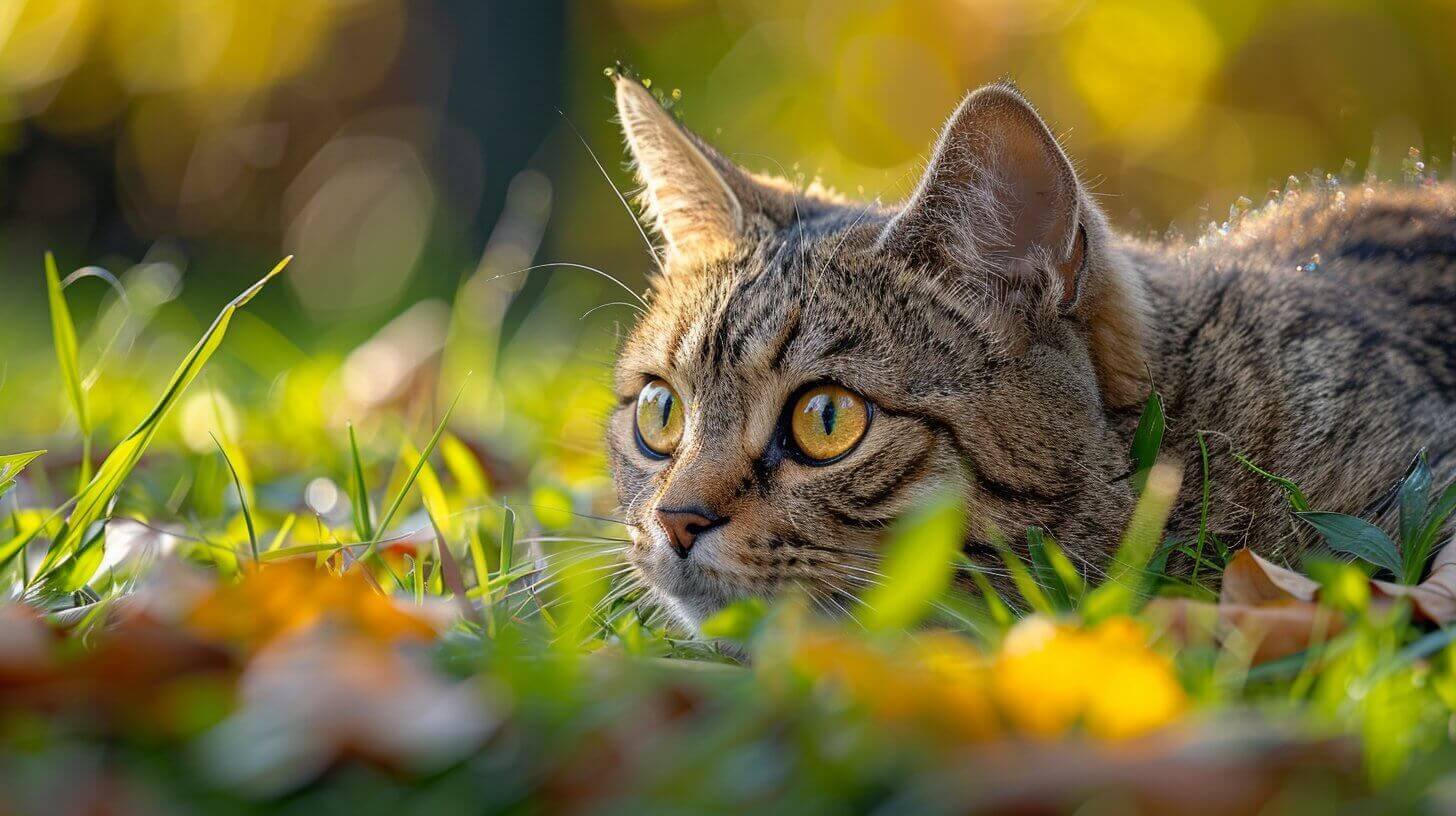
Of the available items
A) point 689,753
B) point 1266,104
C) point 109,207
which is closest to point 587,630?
point 689,753

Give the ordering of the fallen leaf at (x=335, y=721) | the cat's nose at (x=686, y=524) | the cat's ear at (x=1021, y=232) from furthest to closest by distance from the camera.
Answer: the cat's ear at (x=1021, y=232) < the cat's nose at (x=686, y=524) < the fallen leaf at (x=335, y=721)

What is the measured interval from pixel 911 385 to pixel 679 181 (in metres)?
0.81

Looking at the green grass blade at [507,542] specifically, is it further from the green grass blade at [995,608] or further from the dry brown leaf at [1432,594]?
the dry brown leaf at [1432,594]

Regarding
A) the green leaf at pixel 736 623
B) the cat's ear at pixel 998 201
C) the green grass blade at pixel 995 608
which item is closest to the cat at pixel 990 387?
the cat's ear at pixel 998 201

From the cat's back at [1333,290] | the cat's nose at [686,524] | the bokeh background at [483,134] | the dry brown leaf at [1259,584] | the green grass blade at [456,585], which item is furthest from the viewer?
the bokeh background at [483,134]

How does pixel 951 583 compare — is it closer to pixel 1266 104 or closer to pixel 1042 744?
pixel 1042 744

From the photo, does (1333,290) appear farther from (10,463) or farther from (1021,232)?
(10,463)

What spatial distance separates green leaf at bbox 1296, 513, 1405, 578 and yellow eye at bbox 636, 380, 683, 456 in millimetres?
984

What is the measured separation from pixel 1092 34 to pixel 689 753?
6.15 metres

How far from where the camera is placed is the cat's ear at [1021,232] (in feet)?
5.84

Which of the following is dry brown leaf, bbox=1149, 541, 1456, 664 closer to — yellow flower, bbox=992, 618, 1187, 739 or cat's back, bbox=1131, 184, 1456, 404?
yellow flower, bbox=992, 618, 1187, 739

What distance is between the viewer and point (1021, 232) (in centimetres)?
187

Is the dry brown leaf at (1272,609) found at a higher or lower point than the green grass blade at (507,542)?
higher

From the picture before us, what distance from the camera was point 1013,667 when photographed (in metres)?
1.00
